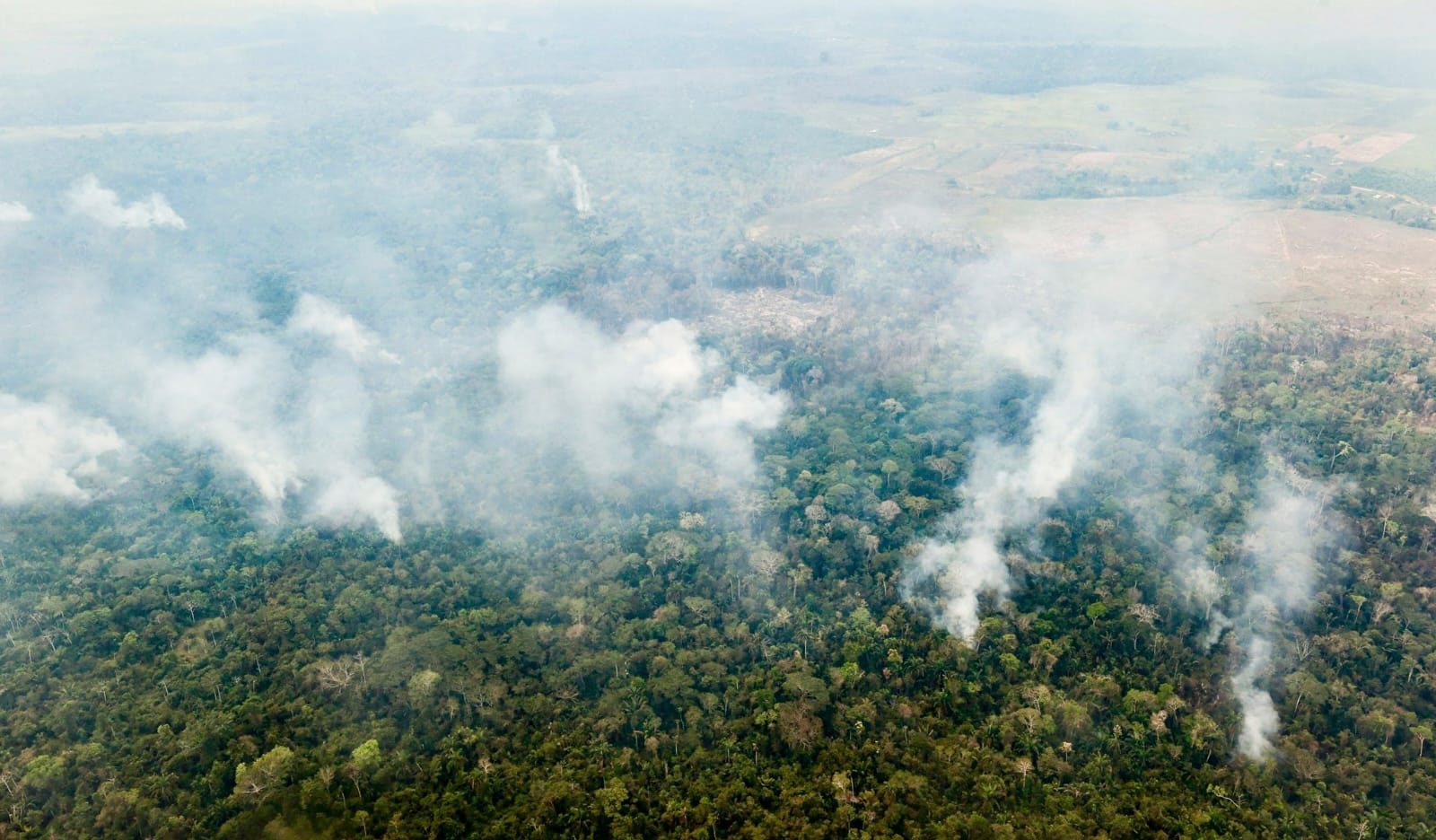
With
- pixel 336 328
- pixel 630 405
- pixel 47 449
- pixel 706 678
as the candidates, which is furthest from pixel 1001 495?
pixel 47 449

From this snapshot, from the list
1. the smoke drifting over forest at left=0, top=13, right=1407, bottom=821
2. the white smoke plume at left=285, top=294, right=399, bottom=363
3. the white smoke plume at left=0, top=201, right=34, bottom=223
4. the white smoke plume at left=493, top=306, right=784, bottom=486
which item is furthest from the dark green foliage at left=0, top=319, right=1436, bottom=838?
the white smoke plume at left=0, top=201, right=34, bottom=223

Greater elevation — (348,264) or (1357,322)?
(1357,322)

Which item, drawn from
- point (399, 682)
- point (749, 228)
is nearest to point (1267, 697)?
point (399, 682)

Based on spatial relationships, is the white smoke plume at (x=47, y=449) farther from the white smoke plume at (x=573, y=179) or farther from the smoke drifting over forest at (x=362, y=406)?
the white smoke plume at (x=573, y=179)

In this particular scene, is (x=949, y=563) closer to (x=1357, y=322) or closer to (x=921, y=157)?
(x=1357, y=322)

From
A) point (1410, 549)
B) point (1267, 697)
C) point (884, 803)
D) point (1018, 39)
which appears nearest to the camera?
point (884, 803)

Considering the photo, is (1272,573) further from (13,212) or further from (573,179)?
(13,212)

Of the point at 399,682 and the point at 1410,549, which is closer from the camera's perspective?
the point at 399,682

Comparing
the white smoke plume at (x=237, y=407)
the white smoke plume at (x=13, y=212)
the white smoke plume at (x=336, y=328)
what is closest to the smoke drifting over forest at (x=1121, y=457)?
the white smoke plume at (x=237, y=407)
